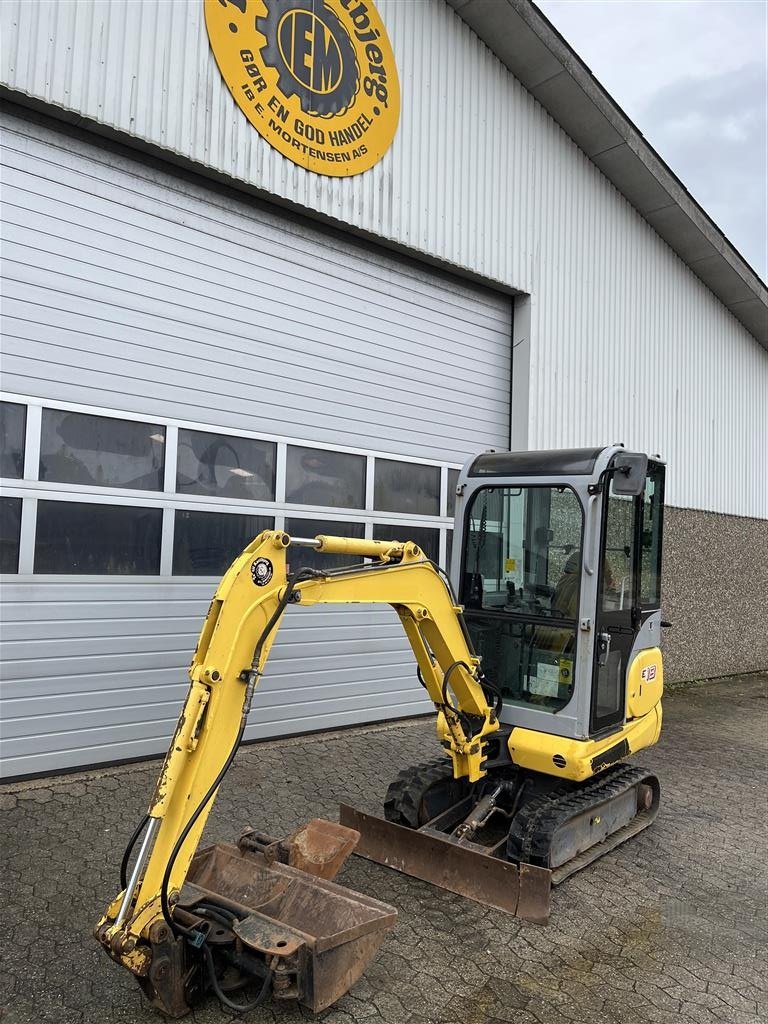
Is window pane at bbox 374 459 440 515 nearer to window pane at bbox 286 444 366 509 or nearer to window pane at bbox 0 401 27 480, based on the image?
window pane at bbox 286 444 366 509

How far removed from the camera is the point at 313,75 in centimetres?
721

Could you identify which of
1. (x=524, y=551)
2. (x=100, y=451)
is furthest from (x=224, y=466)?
(x=524, y=551)

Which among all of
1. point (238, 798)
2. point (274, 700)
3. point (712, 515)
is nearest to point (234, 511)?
point (274, 700)

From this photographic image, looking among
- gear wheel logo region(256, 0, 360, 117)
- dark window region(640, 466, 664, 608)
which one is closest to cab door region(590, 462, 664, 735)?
dark window region(640, 466, 664, 608)

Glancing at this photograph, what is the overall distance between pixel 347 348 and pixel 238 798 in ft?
14.5

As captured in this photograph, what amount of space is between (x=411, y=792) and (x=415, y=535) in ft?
13.3

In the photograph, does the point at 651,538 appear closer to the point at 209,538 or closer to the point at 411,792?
the point at 411,792

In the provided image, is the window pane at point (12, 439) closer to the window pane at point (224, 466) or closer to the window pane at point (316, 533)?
the window pane at point (224, 466)

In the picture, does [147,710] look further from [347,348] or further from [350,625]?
[347,348]

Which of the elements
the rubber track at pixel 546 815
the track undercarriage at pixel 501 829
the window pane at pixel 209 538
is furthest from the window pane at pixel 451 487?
the rubber track at pixel 546 815

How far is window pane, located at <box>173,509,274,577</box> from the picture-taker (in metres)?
6.54

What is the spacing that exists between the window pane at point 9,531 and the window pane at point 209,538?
125 centimetres

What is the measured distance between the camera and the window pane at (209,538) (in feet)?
21.5

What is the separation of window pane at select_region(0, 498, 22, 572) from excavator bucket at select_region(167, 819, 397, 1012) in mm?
2939
